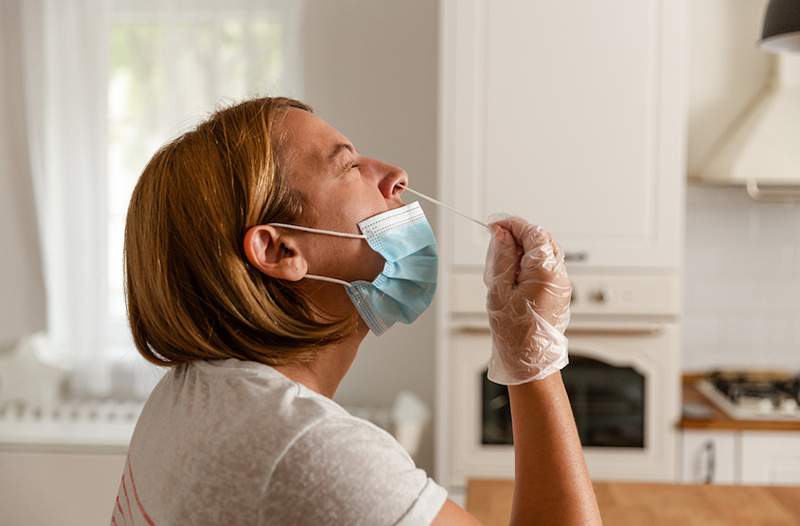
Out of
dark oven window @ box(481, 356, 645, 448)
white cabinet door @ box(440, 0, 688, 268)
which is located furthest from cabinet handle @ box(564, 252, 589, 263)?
dark oven window @ box(481, 356, 645, 448)

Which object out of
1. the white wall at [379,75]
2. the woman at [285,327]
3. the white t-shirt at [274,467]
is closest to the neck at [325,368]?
the woman at [285,327]

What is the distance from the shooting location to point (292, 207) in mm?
1023

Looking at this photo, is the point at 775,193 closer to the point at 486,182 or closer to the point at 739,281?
the point at 739,281

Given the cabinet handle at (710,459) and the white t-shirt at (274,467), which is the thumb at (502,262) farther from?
the cabinet handle at (710,459)

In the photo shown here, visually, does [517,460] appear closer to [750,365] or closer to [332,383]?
[332,383]

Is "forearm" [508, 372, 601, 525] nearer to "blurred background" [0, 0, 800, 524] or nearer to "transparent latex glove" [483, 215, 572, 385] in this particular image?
"transparent latex glove" [483, 215, 572, 385]

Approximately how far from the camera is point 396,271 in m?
1.18

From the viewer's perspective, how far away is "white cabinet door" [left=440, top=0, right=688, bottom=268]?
2541 millimetres

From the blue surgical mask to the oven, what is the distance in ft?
4.44

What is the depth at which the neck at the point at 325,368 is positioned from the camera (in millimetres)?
1029

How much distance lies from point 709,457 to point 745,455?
0.10 m

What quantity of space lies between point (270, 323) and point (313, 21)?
2386 mm

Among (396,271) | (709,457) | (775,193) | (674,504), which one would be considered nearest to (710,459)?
(709,457)

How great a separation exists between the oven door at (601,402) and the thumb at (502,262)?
1.41 m
